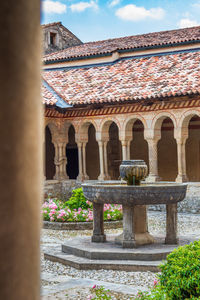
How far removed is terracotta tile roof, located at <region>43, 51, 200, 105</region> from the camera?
17.7 metres

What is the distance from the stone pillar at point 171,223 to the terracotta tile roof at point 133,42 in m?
13.2

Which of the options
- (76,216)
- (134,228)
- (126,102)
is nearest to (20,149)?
(134,228)

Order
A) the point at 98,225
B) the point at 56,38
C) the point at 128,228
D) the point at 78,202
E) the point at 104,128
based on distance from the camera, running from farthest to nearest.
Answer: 1. the point at 56,38
2. the point at 104,128
3. the point at 78,202
4. the point at 98,225
5. the point at 128,228

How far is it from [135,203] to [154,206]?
8.99m

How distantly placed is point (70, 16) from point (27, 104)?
5181cm

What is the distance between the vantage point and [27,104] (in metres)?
1.31

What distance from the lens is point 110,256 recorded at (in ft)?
28.0

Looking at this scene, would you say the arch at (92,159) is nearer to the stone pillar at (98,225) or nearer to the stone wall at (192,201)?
the stone wall at (192,201)

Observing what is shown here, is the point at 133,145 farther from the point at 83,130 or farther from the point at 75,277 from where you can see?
the point at 75,277

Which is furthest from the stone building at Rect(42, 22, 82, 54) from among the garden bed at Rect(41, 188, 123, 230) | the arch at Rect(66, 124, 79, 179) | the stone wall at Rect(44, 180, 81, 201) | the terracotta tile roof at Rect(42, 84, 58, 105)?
the garden bed at Rect(41, 188, 123, 230)

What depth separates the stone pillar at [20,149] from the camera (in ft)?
4.06

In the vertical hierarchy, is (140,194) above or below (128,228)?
above

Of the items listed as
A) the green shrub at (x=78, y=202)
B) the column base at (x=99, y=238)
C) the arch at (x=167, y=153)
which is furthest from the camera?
the arch at (x=167, y=153)

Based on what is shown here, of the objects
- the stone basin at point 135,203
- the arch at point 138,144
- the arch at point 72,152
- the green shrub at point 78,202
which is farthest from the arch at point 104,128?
the stone basin at point 135,203
